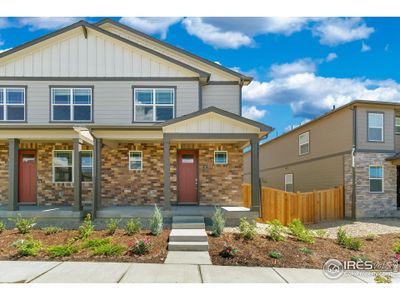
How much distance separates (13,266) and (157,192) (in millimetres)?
6801

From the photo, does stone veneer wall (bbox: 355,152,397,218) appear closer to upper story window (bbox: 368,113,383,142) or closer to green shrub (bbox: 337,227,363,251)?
upper story window (bbox: 368,113,383,142)

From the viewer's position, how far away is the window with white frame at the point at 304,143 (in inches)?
775

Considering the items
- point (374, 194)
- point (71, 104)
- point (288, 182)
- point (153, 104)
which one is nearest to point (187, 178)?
point (153, 104)

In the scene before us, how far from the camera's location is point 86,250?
862 cm

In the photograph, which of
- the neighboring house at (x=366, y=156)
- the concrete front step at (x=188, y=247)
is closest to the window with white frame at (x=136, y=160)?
the concrete front step at (x=188, y=247)

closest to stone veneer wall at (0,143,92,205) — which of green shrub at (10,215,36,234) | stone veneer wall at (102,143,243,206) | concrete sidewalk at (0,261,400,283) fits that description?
stone veneer wall at (102,143,243,206)

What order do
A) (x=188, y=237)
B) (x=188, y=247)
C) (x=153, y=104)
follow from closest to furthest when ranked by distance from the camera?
(x=188, y=247)
(x=188, y=237)
(x=153, y=104)

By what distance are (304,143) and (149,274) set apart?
15201 millimetres

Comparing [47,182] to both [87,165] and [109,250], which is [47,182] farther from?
[109,250]

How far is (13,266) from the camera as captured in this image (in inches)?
291

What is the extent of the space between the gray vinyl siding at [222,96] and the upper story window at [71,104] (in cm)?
455

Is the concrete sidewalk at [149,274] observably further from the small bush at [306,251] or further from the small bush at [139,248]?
the small bush at [306,251]

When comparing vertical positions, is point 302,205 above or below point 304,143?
below
